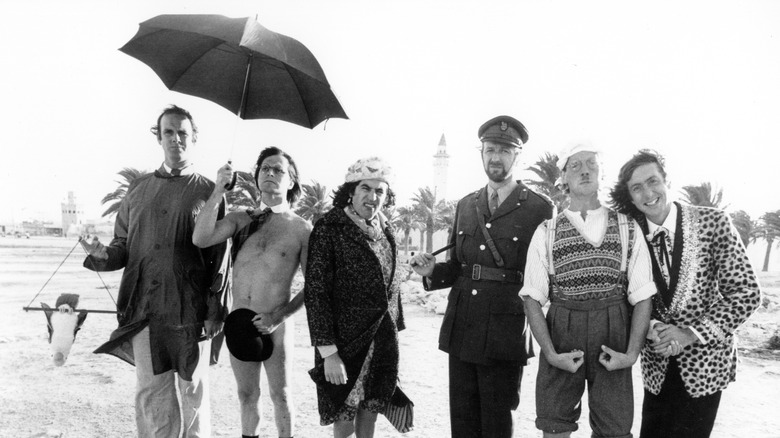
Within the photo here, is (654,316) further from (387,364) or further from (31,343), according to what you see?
(31,343)

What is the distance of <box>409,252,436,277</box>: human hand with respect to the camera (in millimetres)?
3754

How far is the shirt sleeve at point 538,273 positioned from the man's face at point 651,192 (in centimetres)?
60

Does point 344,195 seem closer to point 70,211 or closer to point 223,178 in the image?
point 223,178

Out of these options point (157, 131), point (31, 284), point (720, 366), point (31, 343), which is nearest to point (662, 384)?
point (720, 366)

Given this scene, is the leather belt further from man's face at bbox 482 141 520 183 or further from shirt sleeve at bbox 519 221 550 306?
man's face at bbox 482 141 520 183

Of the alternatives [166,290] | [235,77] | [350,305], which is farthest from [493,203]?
[166,290]

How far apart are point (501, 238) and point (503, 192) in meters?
0.36

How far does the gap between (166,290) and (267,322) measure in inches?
31.2

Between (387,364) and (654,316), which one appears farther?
(387,364)

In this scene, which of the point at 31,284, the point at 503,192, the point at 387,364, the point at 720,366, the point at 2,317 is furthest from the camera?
the point at 31,284

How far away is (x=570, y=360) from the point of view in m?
2.96

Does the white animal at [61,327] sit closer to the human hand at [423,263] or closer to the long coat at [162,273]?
the long coat at [162,273]

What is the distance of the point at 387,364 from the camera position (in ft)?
12.0

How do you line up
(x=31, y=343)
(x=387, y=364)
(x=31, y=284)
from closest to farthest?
1. (x=387, y=364)
2. (x=31, y=343)
3. (x=31, y=284)
